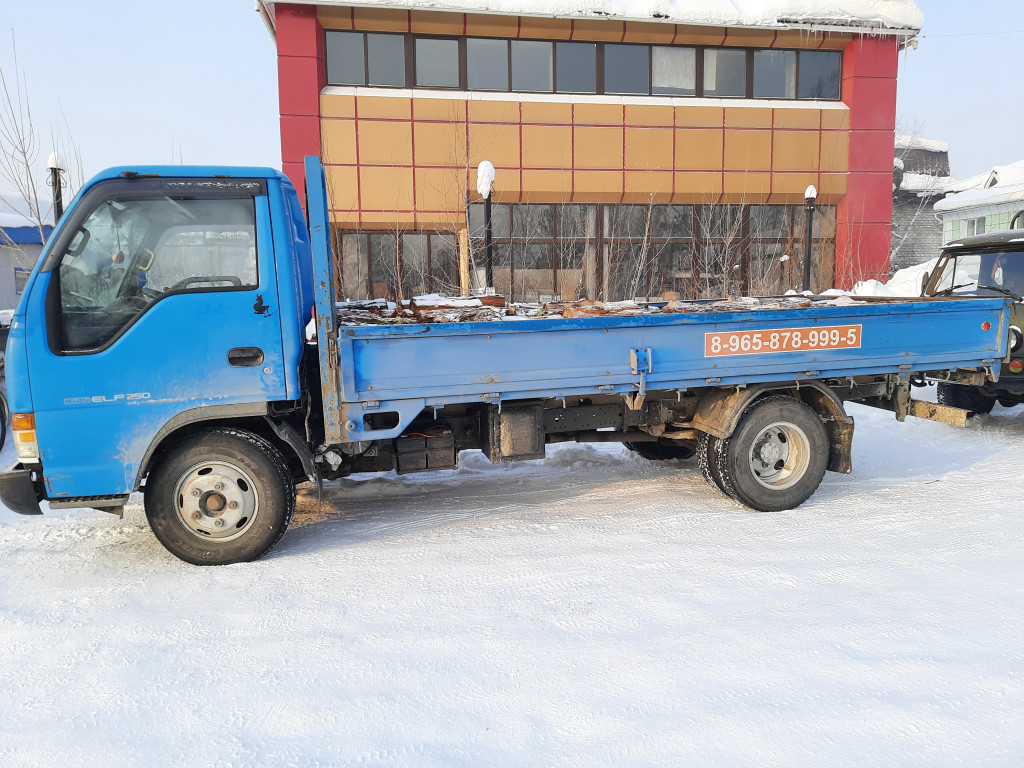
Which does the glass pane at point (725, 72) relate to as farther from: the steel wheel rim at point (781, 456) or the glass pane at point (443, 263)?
the steel wheel rim at point (781, 456)

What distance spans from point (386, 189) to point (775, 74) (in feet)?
34.7

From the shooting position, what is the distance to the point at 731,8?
16438mm

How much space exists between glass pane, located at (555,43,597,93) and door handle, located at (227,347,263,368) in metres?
14.4

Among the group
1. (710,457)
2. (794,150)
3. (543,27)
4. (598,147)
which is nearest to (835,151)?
(794,150)

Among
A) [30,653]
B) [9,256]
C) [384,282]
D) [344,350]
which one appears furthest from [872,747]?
[9,256]

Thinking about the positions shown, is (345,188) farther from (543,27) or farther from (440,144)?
(543,27)

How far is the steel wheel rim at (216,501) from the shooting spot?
431 centimetres

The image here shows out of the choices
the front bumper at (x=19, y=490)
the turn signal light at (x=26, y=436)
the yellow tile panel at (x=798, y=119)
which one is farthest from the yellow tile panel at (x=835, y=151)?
the front bumper at (x=19, y=490)

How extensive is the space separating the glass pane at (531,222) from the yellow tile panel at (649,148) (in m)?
2.37

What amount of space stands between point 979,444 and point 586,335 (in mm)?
5392

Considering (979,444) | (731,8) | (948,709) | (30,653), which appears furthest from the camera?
(731,8)

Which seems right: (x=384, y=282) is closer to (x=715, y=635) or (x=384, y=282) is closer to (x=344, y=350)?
(x=344, y=350)

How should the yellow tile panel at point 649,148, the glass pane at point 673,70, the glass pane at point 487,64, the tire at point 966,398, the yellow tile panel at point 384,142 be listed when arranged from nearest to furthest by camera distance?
the tire at point 966,398 < the yellow tile panel at point 384,142 < the glass pane at point 487,64 < the yellow tile panel at point 649,148 < the glass pane at point 673,70

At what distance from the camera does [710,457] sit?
5.51 metres
